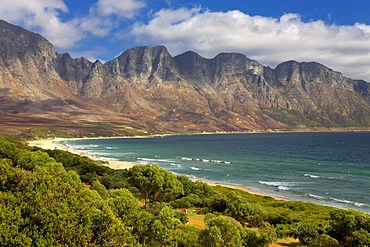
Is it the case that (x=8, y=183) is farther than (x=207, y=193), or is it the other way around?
(x=207, y=193)

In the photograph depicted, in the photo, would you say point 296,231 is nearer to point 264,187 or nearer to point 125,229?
point 125,229

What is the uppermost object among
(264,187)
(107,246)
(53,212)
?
(53,212)

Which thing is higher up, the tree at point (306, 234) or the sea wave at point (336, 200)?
the tree at point (306, 234)

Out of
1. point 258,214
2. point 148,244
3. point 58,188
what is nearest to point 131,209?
point 148,244

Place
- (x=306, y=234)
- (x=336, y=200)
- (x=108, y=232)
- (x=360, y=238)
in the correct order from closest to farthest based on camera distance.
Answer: (x=108, y=232) → (x=360, y=238) → (x=306, y=234) → (x=336, y=200)

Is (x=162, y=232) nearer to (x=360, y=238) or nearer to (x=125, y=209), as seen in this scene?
(x=125, y=209)

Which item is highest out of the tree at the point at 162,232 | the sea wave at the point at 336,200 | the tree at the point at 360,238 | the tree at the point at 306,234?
the tree at the point at 162,232

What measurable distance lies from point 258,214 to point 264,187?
45.4m

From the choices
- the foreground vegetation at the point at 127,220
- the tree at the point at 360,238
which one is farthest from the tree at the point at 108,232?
the tree at the point at 360,238

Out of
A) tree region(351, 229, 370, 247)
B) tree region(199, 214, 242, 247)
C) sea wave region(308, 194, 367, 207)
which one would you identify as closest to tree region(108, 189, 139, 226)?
tree region(199, 214, 242, 247)

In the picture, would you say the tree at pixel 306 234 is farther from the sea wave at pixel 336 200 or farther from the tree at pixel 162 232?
the sea wave at pixel 336 200

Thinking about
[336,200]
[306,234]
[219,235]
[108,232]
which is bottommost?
[336,200]

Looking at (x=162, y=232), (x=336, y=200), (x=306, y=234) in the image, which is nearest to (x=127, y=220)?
(x=162, y=232)

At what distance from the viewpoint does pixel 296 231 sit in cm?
4003
